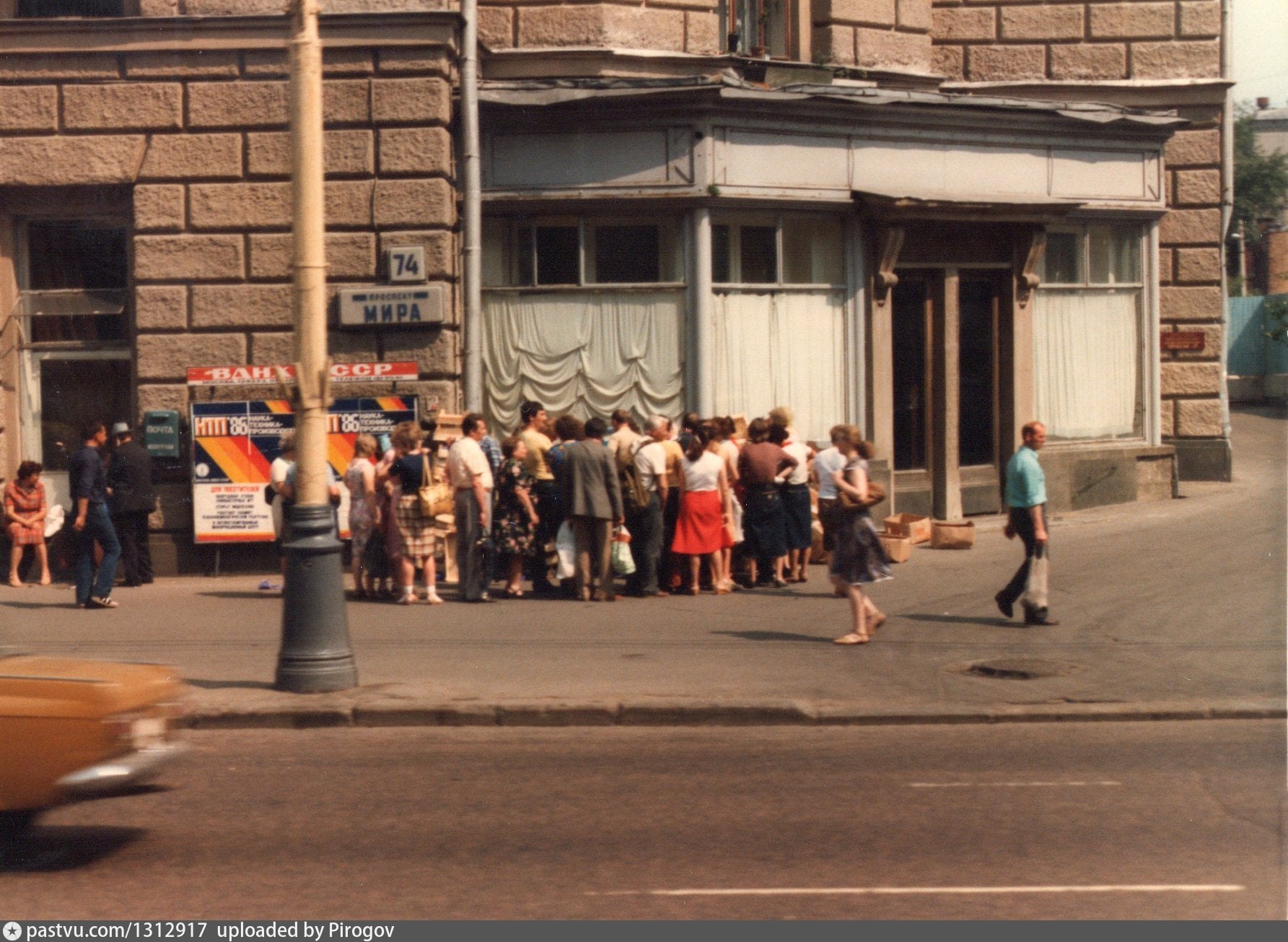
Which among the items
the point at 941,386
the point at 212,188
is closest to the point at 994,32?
the point at 941,386

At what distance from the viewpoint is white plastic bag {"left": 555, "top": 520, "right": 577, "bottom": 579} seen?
15328mm

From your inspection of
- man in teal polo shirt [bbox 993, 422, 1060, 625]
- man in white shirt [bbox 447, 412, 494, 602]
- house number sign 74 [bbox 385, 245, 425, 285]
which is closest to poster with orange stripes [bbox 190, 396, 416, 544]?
house number sign 74 [bbox 385, 245, 425, 285]

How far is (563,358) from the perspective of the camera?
1825 centimetres

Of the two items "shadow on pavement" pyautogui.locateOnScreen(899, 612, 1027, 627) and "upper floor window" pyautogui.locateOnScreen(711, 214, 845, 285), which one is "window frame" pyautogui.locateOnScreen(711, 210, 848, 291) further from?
"shadow on pavement" pyautogui.locateOnScreen(899, 612, 1027, 627)

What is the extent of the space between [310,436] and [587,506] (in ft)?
14.4

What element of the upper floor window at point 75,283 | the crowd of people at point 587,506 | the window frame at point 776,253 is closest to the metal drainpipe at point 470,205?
the crowd of people at point 587,506

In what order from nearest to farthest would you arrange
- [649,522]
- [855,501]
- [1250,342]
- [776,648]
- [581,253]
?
1. [776,648]
2. [855,501]
3. [649,522]
4. [581,253]
5. [1250,342]

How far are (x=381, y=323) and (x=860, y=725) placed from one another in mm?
8301

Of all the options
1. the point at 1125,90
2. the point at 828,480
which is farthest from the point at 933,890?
the point at 1125,90

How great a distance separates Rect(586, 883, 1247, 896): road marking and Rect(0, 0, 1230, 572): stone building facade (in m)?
11.1

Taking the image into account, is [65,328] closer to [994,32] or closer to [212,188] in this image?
Result: [212,188]

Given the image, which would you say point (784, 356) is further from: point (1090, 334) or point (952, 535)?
point (1090, 334)

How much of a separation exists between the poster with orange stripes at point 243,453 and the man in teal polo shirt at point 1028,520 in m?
6.48

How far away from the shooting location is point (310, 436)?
10.9 meters
